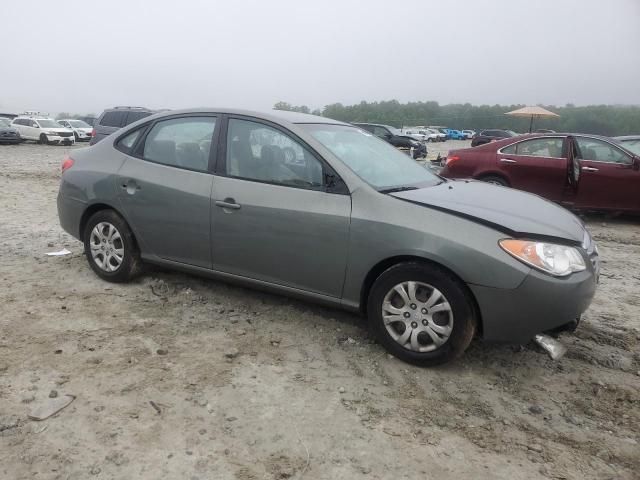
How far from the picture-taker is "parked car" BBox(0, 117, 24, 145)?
85.0 ft

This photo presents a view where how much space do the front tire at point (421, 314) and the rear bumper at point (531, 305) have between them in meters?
0.11

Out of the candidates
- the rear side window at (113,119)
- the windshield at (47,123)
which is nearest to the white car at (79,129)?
the windshield at (47,123)

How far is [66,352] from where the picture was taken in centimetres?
353

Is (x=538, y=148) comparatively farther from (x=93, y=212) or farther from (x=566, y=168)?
(x=93, y=212)

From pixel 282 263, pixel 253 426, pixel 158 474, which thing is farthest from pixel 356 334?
pixel 158 474

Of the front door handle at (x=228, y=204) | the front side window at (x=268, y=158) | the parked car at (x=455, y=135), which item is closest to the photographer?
the front side window at (x=268, y=158)

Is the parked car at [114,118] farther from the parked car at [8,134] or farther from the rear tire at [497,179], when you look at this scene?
the rear tire at [497,179]

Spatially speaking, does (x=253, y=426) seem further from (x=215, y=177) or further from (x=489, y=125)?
(x=489, y=125)

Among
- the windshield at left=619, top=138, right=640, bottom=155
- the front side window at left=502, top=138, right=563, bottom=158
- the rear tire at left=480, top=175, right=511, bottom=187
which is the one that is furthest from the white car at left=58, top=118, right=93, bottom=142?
the windshield at left=619, top=138, right=640, bottom=155

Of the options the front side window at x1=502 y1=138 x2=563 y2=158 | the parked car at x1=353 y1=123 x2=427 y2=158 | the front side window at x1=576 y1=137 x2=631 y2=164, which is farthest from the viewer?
the parked car at x1=353 y1=123 x2=427 y2=158

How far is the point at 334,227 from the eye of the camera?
3.59m

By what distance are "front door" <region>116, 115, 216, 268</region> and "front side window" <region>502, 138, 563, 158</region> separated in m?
6.15

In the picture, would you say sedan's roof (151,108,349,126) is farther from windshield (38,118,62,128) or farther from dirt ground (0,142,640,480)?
windshield (38,118,62,128)

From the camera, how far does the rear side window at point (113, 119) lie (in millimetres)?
17484
